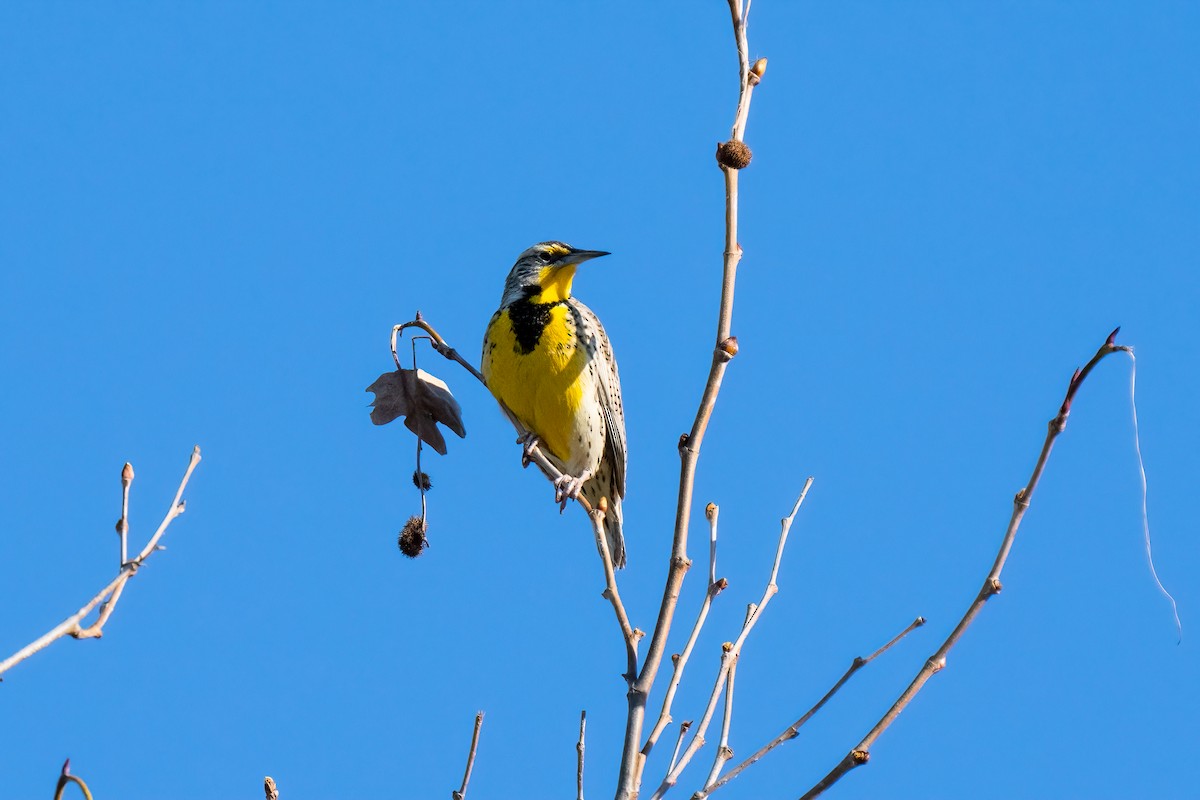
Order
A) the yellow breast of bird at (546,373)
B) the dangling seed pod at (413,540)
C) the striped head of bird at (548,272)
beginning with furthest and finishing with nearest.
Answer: the striped head of bird at (548,272) < the yellow breast of bird at (546,373) < the dangling seed pod at (413,540)

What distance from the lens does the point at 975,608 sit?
8.20 feet

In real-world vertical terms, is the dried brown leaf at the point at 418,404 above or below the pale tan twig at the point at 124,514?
above

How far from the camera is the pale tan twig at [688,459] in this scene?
9.44ft

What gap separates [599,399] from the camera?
637 cm

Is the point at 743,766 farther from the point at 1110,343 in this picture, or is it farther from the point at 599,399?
the point at 599,399

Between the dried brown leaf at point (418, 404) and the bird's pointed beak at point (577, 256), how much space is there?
199 centimetres

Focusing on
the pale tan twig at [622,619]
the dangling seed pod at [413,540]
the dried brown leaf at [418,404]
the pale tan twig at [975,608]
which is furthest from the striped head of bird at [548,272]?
the pale tan twig at [975,608]

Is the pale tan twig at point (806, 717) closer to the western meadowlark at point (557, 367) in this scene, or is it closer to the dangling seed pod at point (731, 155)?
the dangling seed pod at point (731, 155)

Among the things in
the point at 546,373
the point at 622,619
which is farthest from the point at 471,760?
the point at 546,373

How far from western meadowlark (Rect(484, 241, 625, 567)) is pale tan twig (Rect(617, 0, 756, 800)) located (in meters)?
2.74

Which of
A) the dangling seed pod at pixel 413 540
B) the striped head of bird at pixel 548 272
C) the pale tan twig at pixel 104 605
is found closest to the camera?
the pale tan twig at pixel 104 605

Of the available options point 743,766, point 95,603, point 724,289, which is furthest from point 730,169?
point 95,603

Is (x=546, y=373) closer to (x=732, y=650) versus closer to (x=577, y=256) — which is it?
(x=577, y=256)

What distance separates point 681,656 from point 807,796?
0.73 metres
